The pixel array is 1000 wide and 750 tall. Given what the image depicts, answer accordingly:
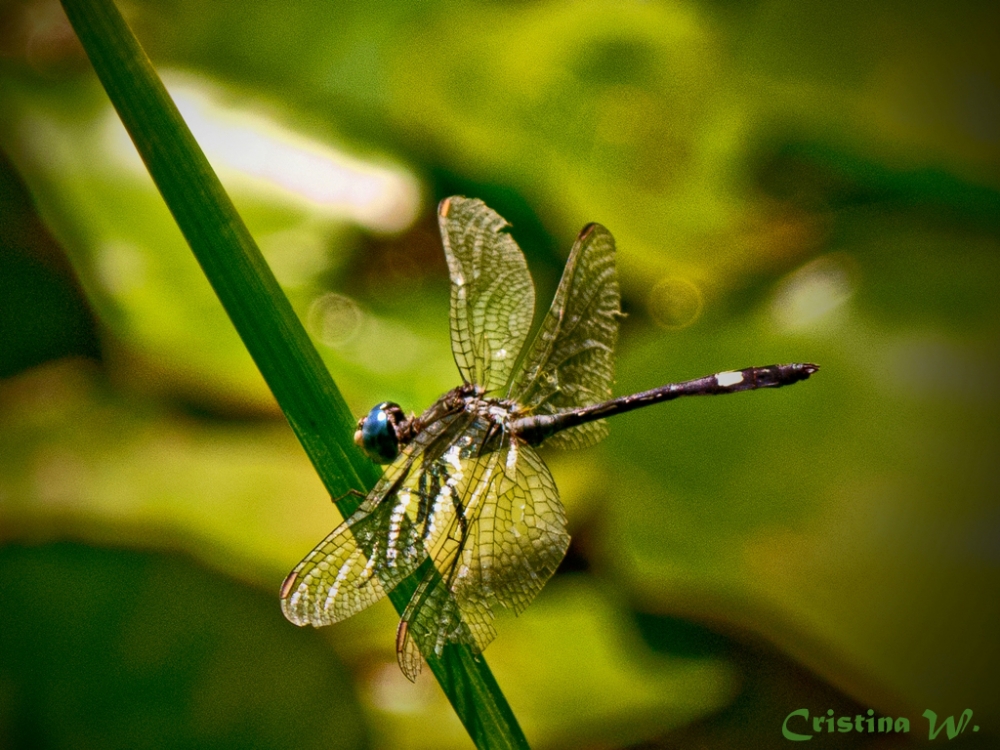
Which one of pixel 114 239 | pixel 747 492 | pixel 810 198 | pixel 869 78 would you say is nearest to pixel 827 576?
pixel 747 492

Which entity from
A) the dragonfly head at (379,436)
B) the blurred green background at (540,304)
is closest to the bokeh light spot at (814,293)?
the blurred green background at (540,304)

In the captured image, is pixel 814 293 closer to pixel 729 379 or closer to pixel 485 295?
pixel 729 379

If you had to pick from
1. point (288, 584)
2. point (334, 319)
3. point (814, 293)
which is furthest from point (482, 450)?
point (814, 293)

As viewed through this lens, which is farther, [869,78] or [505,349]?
[869,78]

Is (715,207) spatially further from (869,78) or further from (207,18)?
(207,18)

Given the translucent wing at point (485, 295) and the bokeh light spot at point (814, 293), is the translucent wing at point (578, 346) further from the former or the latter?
the bokeh light spot at point (814, 293)
